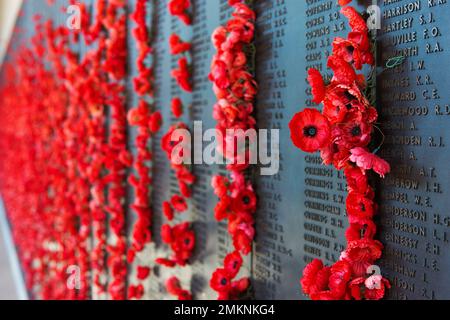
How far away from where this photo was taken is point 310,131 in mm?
1889

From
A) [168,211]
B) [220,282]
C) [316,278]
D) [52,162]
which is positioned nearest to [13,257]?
[52,162]

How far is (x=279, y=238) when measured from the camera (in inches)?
104

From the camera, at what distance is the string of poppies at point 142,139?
3.91 m

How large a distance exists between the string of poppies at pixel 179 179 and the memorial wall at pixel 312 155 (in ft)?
0.15

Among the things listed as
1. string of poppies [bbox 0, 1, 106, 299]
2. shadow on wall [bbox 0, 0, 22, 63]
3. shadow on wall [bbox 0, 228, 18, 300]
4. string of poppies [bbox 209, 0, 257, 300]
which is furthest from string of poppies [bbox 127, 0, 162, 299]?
shadow on wall [bbox 0, 0, 22, 63]

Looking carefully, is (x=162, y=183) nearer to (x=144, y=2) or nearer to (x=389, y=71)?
(x=144, y=2)

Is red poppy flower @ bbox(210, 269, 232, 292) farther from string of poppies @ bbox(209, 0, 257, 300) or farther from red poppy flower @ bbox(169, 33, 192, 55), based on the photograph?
red poppy flower @ bbox(169, 33, 192, 55)

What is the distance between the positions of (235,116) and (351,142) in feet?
3.04

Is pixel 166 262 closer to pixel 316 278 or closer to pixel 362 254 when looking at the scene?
pixel 316 278

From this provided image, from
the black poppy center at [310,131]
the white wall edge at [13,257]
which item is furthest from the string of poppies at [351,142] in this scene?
the white wall edge at [13,257]

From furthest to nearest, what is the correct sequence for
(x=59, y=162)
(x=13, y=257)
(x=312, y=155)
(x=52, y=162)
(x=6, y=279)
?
1. (x=13, y=257)
2. (x=6, y=279)
3. (x=52, y=162)
4. (x=59, y=162)
5. (x=312, y=155)

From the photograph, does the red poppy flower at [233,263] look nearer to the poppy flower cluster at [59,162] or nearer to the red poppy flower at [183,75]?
the red poppy flower at [183,75]

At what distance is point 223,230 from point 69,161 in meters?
2.90

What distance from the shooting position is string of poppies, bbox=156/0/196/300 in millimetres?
3312
